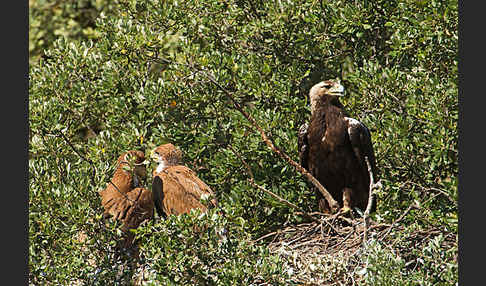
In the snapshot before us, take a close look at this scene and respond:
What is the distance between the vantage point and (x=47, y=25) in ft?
30.5

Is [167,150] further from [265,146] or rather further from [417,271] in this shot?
[417,271]

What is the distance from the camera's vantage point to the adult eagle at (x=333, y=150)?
562 cm

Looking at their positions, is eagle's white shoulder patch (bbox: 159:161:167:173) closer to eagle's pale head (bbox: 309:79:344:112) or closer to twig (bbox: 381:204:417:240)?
eagle's pale head (bbox: 309:79:344:112)

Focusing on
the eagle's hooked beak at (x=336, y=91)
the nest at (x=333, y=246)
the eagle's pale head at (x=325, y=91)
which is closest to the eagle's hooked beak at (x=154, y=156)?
the nest at (x=333, y=246)

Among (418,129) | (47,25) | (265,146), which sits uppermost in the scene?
(418,129)

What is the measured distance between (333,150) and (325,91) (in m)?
0.46

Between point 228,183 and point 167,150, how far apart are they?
0.56 m

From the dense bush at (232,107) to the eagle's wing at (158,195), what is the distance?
31cm

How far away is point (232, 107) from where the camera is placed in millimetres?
5852

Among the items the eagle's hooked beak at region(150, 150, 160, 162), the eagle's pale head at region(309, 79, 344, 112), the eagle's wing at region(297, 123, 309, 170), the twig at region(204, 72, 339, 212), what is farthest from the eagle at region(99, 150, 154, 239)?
the eagle's pale head at region(309, 79, 344, 112)

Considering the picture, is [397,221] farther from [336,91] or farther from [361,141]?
[336,91]

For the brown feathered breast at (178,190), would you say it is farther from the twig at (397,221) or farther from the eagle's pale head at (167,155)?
the twig at (397,221)

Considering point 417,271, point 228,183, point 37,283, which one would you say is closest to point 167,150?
point 228,183

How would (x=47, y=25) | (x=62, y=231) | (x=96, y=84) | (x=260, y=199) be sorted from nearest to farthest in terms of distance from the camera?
1. (x=62, y=231)
2. (x=260, y=199)
3. (x=96, y=84)
4. (x=47, y=25)
